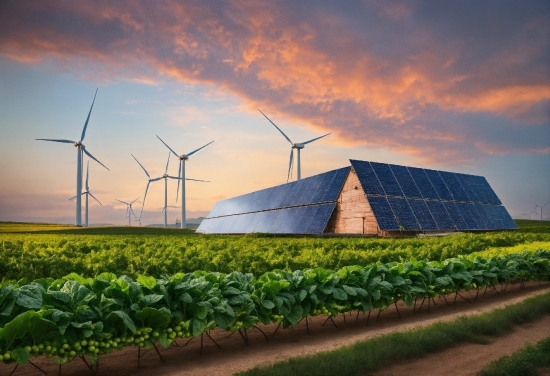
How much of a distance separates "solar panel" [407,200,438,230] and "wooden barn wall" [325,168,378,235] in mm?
4780

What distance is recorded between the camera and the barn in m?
40.0

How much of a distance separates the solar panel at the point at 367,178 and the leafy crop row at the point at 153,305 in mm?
29328

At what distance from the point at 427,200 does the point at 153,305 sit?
41507 mm

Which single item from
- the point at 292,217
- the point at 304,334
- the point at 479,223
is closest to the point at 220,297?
the point at 304,334

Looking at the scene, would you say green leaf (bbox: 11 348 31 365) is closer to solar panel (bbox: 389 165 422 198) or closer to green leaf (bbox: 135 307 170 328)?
green leaf (bbox: 135 307 170 328)

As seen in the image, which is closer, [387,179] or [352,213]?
[352,213]

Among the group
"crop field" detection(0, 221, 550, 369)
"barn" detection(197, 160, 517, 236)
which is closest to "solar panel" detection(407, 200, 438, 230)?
"barn" detection(197, 160, 517, 236)

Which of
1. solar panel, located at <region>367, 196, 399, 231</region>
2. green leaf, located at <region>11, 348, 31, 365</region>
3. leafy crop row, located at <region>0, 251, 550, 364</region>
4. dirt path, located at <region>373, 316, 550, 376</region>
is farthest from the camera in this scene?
solar panel, located at <region>367, 196, 399, 231</region>

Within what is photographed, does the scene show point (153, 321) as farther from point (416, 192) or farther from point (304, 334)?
point (416, 192)

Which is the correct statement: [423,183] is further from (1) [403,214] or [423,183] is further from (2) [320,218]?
(2) [320,218]

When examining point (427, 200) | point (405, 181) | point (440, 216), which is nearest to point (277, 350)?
point (440, 216)

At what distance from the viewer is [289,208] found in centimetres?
4900

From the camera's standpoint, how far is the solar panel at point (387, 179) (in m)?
42.3

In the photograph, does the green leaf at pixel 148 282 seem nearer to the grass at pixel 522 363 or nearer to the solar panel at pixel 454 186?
the grass at pixel 522 363
